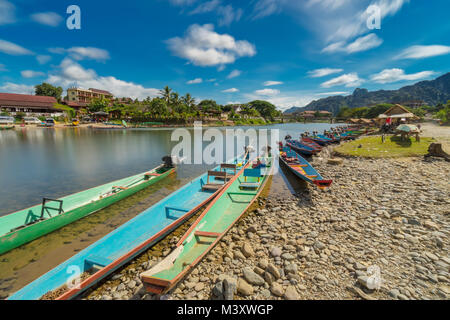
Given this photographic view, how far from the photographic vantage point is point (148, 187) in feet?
40.4

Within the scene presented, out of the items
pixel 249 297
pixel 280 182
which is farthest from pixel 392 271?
pixel 280 182

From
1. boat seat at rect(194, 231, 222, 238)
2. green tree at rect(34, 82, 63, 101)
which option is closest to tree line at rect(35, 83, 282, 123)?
green tree at rect(34, 82, 63, 101)

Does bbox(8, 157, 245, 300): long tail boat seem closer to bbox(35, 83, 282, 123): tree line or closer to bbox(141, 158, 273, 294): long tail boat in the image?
bbox(141, 158, 273, 294): long tail boat

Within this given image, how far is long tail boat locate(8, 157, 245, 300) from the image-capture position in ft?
12.3

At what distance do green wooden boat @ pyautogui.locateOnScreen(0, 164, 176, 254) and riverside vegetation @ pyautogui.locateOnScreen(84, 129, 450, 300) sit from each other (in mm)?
4010

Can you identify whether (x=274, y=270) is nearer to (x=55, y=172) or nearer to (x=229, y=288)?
(x=229, y=288)

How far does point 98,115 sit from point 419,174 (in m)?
94.6

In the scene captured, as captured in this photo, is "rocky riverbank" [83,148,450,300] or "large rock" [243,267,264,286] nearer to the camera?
"rocky riverbank" [83,148,450,300]

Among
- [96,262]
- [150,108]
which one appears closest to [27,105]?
[150,108]

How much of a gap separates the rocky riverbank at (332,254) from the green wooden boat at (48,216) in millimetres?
4053

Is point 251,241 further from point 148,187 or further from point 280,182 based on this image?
point 148,187

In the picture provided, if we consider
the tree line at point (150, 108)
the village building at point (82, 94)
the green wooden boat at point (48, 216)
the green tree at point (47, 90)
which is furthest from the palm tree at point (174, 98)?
the green wooden boat at point (48, 216)

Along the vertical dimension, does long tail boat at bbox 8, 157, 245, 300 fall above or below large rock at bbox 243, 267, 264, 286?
above

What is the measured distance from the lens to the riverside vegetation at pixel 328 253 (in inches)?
155
